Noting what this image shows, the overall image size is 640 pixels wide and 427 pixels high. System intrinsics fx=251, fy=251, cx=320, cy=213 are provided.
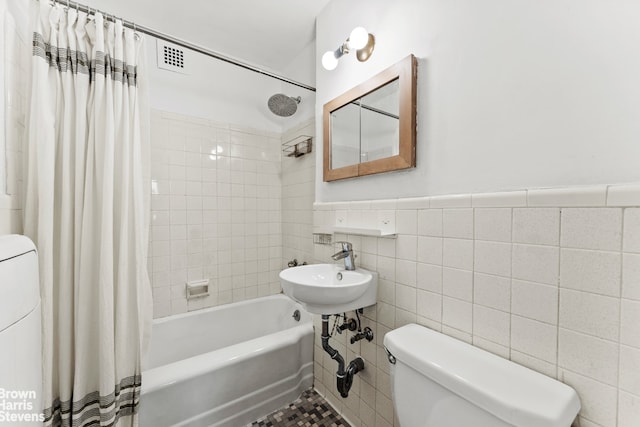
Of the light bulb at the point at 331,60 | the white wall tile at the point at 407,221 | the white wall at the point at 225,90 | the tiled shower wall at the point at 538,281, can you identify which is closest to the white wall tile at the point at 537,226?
the tiled shower wall at the point at 538,281

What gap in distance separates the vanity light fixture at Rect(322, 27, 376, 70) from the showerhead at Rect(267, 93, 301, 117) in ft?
2.17

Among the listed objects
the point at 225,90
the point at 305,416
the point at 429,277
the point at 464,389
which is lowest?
the point at 305,416

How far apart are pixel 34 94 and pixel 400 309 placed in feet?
5.45

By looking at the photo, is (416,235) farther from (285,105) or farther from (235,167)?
(235,167)

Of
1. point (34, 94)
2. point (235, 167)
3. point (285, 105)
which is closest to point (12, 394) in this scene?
point (34, 94)

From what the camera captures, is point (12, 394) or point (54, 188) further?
point (54, 188)

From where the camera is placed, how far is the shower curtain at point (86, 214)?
94 centimetres

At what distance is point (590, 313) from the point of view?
62 centimetres

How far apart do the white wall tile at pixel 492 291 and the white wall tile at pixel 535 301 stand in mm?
15

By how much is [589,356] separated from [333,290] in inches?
28.2

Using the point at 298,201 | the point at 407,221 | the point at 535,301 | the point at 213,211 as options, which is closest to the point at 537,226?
the point at 535,301

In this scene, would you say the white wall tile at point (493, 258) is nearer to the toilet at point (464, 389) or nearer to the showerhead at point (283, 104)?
the toilet at point (464, 389)

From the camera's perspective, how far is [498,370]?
2.31 feet

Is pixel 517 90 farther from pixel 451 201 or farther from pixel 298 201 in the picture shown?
pixel 298 201
